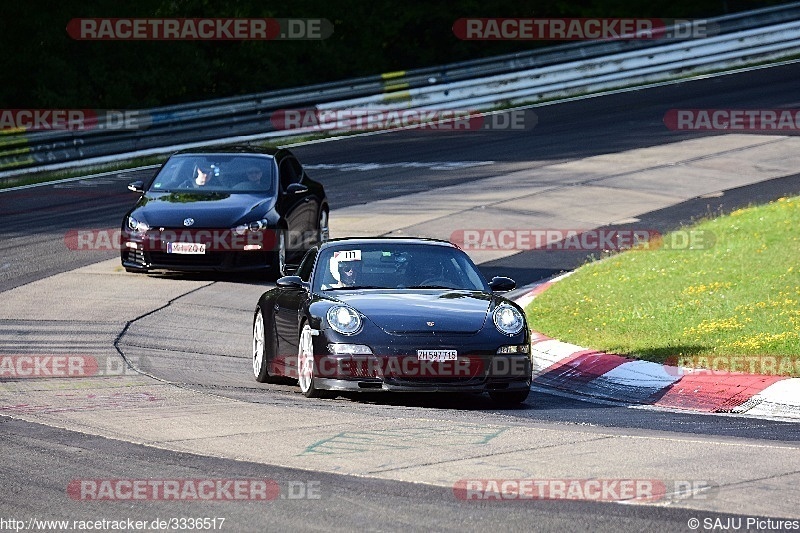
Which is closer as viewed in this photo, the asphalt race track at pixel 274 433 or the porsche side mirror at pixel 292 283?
the asphalt race track at pixel 274 433

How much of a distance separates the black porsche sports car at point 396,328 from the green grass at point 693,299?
189 centimetres

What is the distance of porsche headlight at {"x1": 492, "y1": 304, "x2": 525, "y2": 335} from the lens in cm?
1130

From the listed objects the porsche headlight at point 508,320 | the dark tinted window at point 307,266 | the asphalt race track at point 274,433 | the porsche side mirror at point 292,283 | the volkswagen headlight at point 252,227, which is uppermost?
the volkswagen headlight at point 252,227

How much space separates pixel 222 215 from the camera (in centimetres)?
1806

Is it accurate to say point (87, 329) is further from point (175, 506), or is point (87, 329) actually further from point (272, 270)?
point (175, 506)

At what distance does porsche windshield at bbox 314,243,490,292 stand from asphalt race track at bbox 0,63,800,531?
1.02 m

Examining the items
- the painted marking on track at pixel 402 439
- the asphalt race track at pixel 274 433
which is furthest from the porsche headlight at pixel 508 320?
the painted marking on track at pixel 402 439

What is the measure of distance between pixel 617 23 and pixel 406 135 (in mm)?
10636

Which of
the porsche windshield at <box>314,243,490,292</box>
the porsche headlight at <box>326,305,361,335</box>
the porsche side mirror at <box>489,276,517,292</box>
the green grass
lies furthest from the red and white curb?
the porsche headlight at <box>326,305,361,335</box>

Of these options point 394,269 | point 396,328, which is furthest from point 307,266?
point 396,328

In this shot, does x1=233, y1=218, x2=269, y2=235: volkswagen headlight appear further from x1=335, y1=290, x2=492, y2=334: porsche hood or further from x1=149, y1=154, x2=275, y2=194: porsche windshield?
x1=335, y1=290, x2=492, y2=334: porsche hood

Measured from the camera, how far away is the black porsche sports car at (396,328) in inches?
434

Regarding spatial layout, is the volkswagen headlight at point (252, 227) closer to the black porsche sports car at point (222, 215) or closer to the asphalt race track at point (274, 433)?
the black porsche sports car at point (222, 215)

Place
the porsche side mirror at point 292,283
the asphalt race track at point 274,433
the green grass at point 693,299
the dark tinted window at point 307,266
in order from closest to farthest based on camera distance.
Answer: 1. the asphalt race track at point 274,433
2. the porsche side mirror at point 292,283
3. the dark tinted window at point 307,266
4. the green grass at point 693,299
